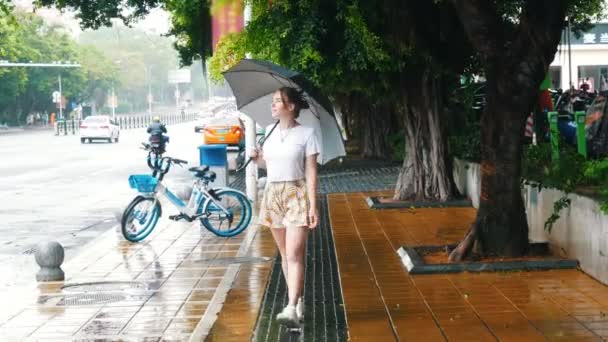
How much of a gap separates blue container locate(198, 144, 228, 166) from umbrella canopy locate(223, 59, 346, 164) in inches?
287

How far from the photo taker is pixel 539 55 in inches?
405

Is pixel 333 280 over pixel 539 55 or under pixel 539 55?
under

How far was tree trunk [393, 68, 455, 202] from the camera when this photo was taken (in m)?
17.1

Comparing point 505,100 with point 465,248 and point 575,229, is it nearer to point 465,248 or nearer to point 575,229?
point 575,229

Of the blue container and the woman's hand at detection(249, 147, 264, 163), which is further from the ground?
the woman's hand at detection(249, 147, 264, 163)

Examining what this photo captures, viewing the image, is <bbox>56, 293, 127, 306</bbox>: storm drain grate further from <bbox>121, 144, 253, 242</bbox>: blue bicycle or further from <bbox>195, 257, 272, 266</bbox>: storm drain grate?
<bbox>121, 144, 253, 242</bbox>: blue bicycle

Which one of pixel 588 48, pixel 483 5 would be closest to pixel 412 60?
pixel 483 5

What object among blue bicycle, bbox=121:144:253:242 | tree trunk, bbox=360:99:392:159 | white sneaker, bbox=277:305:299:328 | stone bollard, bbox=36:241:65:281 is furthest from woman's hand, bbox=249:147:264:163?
tree trunk, bbox=360:99:392:159

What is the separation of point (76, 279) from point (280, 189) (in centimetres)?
359

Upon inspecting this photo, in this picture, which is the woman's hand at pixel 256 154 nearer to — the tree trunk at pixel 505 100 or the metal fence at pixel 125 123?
the tree trunk at pixel 505 100

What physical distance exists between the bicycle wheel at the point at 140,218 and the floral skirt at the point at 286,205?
227 inches

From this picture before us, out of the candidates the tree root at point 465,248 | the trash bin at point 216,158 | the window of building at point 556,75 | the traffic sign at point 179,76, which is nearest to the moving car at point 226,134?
the window of building at point 556,75

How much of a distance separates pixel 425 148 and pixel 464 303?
347 inches

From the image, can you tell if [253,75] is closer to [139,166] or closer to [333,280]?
[333,280]
